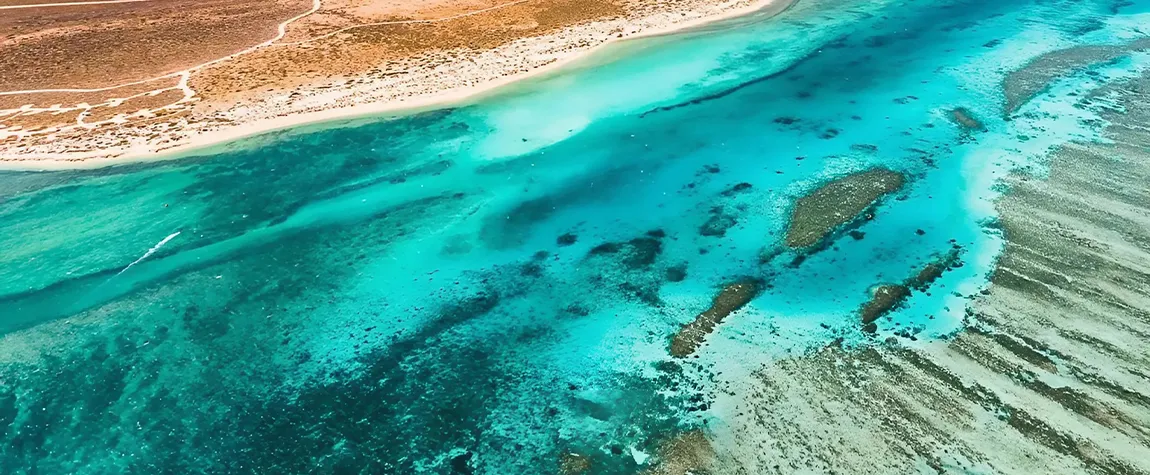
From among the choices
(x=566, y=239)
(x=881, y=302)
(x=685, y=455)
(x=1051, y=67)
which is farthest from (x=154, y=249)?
(x=1051, y=67)

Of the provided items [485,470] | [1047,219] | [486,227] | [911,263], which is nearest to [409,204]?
[486,227]

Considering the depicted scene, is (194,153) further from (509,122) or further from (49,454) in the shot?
(49,454)

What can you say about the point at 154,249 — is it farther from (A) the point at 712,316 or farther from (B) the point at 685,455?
(B) the point at 685,455

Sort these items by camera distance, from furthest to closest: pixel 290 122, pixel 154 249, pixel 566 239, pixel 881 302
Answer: pixel 290 122 < pixel 566 239 < pixel 154 249 < pixel 881 302

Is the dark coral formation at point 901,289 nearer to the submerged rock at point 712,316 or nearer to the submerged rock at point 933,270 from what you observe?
the submerged rock at point 933,270

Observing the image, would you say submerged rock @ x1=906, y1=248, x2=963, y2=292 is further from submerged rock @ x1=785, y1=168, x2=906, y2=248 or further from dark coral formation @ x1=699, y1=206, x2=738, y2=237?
dark coral formation @ x1=699, y1=206, x2=738, y2=237

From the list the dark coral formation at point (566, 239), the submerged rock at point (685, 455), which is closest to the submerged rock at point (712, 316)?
the submerged rock at point (685, 455)
